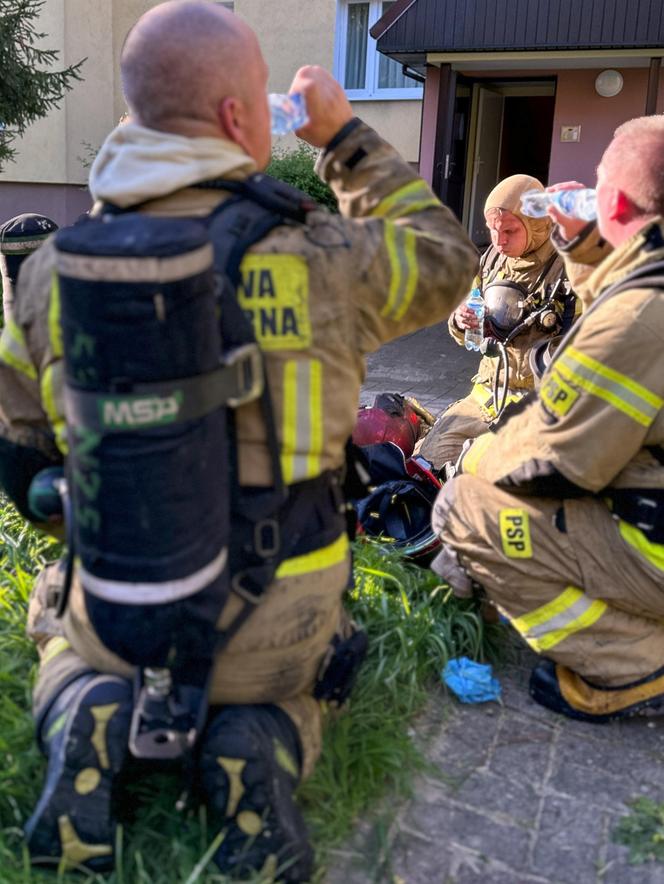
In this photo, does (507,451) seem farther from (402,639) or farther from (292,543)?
(292,543)

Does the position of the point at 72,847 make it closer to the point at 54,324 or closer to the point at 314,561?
the point at 314,561

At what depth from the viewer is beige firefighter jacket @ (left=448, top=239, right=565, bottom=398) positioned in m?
4.74

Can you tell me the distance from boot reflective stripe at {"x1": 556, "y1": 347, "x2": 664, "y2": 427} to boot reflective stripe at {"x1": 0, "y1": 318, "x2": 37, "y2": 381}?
1548 millimetres

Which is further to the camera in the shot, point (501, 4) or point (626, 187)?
point (501, 4)

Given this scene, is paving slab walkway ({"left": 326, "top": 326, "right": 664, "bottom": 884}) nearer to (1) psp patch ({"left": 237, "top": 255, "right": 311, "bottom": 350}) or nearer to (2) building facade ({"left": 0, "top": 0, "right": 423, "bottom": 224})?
(1) psp patch ({"left": 237, "top": 255, "right": 311, "bottom": 350})

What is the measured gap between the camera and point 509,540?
2.97 m

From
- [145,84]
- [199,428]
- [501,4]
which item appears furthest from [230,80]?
[501,4]

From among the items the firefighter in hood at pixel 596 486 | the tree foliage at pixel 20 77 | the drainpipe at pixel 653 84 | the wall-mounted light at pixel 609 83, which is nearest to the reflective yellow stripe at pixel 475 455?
the firefighter in hood at pixel 596 486

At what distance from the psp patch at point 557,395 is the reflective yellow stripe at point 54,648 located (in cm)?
156

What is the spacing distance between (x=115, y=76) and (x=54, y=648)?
1634 cm

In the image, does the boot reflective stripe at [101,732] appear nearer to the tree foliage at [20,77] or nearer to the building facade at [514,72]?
the building facade at [514,72]

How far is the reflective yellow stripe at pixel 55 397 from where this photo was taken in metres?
2.05

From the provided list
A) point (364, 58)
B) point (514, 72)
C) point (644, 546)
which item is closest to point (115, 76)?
point (364, 58)

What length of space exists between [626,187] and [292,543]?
1.57 m
